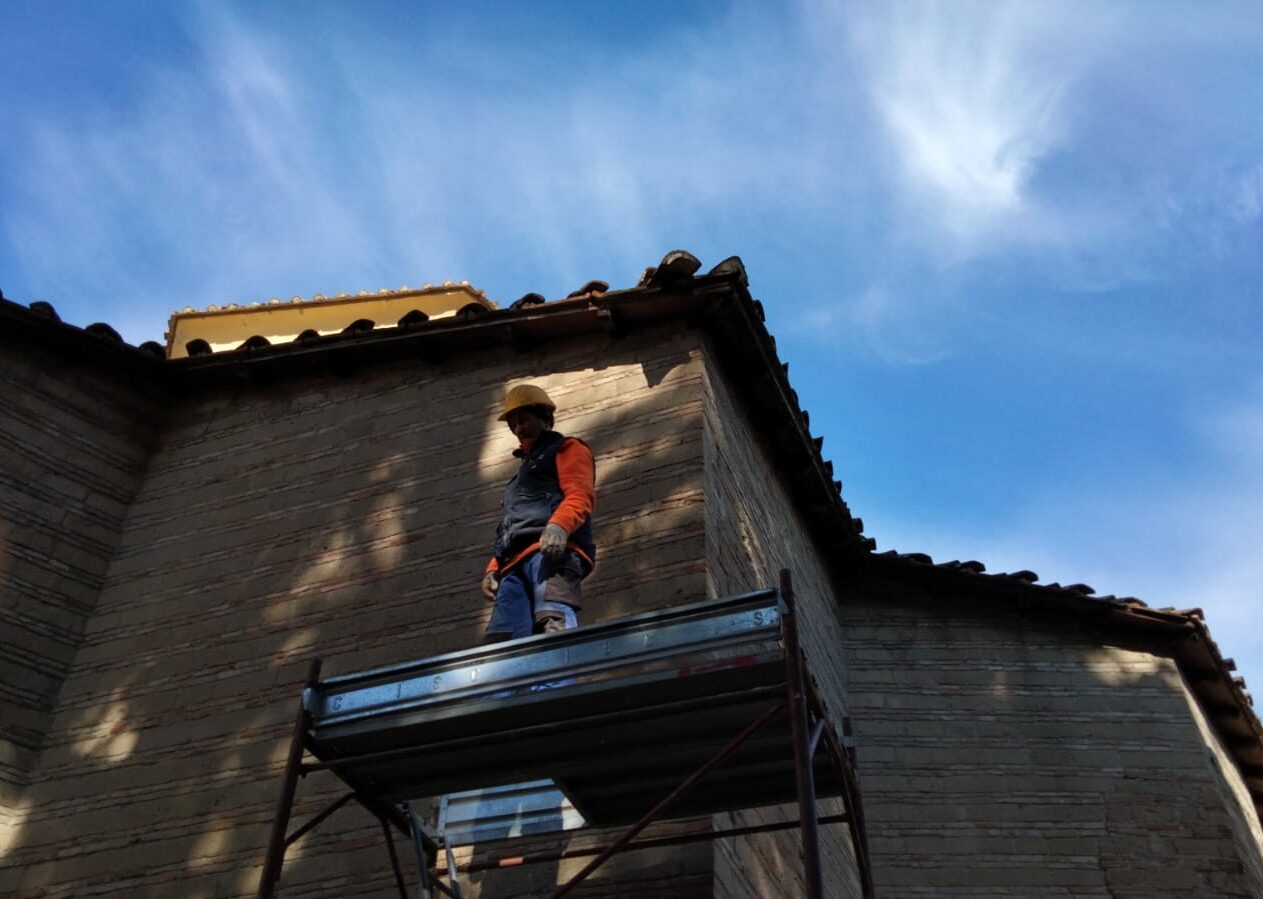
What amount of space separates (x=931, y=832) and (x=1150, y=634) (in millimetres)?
2746

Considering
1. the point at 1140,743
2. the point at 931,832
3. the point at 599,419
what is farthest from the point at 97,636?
the point at 1140,743

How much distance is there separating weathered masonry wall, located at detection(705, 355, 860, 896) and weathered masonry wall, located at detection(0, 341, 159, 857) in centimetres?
457

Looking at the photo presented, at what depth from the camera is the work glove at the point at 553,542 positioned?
228 inches

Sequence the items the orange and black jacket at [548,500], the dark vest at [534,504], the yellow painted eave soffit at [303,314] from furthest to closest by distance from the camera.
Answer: the yellow painted eave soffit at [303,314]
the dark vest at [534,504]
the orange and black jacket at [548,500]

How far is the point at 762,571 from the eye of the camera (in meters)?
8.64

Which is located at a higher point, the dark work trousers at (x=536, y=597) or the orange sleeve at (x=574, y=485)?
the orange sleeve at (x=574, y=485)

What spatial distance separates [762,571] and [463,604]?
6.84ft

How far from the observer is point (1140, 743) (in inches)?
400

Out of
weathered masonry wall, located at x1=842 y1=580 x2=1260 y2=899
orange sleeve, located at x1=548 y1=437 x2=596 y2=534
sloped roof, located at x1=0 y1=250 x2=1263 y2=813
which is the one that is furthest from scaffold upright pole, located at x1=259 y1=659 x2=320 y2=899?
weathered masonry wall, located at x1=842 y1=580 x2=1260 y2=899

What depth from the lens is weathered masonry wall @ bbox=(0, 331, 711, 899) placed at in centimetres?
729

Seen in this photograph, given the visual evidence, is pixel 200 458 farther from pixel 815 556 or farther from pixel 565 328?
pixel 815 556

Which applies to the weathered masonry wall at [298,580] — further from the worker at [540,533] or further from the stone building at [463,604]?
the worker at [540,533]

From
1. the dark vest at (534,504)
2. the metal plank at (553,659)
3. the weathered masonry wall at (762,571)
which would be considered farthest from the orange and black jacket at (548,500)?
the weathered masonry wall at (762,571)

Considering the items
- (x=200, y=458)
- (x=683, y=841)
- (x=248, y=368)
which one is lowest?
(x=683, y=841)
